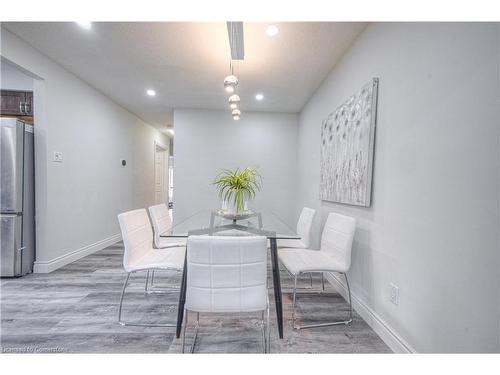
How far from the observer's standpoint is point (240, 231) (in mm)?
2080

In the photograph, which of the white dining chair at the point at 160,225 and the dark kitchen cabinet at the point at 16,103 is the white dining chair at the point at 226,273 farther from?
the dark kitchen cabinet at the point at 16,103

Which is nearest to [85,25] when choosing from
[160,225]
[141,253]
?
[160,225]

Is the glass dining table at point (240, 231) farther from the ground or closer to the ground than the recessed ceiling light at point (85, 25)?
closer to the ground

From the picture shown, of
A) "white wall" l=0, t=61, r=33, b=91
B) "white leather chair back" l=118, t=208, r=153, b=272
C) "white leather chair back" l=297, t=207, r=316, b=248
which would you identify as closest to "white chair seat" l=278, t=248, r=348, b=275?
"white leather chair back" l=297, t=207, r=316, b=248

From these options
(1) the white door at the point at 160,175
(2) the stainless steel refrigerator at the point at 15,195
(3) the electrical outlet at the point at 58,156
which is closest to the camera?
(2) the stainless steel refrigerator at the point at 15,195

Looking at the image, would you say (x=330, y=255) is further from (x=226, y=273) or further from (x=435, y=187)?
(x=226, y=273)

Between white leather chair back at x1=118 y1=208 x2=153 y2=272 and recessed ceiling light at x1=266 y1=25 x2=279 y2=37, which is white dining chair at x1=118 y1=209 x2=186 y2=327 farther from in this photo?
recessed ceiling light at x1=266 y1=25 x2=279 y2=37

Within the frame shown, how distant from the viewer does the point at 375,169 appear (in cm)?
193

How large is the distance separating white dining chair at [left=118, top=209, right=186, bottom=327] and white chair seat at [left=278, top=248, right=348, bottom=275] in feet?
2.86

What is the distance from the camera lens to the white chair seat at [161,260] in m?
1.86

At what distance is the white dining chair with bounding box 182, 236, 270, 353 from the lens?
1311mm

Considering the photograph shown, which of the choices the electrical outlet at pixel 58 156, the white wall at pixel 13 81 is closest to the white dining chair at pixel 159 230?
the electrical outlet at pixel 58 156

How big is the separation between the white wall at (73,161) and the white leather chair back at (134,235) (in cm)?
158
